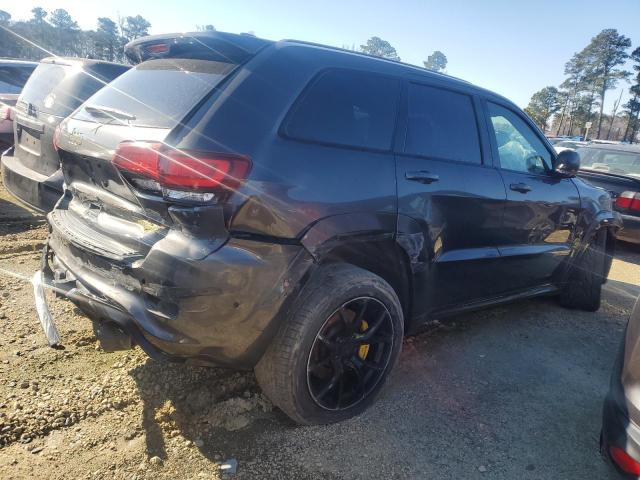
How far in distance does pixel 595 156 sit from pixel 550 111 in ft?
224

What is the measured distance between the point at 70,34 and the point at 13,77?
225 feet

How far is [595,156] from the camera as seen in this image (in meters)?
7.80

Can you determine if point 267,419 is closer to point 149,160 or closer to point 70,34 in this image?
point 149,160

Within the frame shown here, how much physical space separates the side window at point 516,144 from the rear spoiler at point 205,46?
1867 mm

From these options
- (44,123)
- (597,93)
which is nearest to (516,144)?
(44,123)

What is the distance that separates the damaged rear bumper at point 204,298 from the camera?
1.84m

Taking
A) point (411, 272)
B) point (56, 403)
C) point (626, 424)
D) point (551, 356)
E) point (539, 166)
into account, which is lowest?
point (551, 356)

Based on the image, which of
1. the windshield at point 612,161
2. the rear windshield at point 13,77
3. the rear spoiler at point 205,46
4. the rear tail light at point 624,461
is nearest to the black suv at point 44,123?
the rear spoiler at point 205,46

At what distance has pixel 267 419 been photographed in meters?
2.42

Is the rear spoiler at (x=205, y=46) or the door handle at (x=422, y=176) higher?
the rear spoiler at (x=205, y=46)

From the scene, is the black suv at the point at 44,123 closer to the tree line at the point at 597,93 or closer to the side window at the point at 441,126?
the side window at the point at 441,126

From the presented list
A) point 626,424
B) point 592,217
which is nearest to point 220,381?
point 626,424

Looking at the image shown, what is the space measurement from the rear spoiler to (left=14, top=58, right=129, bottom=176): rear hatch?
201cm

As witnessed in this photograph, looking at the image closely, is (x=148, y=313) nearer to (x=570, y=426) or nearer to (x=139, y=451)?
(x=139, y=451)
